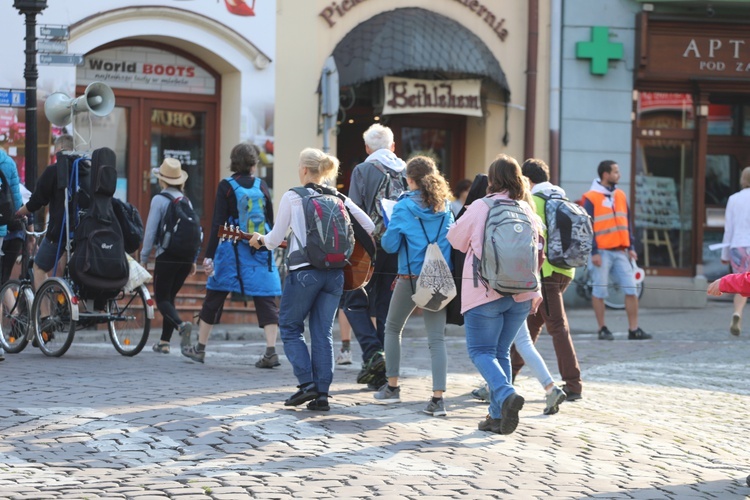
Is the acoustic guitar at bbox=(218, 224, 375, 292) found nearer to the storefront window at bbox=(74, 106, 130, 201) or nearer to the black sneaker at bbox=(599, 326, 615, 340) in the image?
the black sneaker at bbox=(599, 326, 615, 340)

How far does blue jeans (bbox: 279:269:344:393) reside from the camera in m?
9.14

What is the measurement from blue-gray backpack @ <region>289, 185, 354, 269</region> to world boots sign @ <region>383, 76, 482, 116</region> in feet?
31.0

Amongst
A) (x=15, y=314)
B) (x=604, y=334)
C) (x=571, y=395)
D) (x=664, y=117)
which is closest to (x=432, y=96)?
(x=664, y=117)

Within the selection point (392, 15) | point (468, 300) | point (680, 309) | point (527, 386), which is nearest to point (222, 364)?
point (527, 386)

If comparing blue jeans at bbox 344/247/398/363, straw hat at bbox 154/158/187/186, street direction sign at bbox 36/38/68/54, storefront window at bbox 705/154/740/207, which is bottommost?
blue jeans at bbox 344/247/398/363

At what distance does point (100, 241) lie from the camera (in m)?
11.8

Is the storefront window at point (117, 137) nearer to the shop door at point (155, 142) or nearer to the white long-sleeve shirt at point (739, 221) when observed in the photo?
the shop door at point (155, 142)

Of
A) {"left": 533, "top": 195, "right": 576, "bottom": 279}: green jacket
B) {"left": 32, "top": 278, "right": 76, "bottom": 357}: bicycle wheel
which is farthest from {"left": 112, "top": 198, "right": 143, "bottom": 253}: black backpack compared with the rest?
{"left": 533, "top": 195, "right": 576, "bottom": 279}: green jacket

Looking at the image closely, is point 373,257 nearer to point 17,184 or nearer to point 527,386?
point 527,386

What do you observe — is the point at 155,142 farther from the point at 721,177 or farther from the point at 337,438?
the point at 337,438

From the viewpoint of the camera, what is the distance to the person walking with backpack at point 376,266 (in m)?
10.5

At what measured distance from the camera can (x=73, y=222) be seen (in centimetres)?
1214

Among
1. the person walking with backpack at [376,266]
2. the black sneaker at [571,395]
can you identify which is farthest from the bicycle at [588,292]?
the black sneaker at [571,395]

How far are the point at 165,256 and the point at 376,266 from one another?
107 inches
